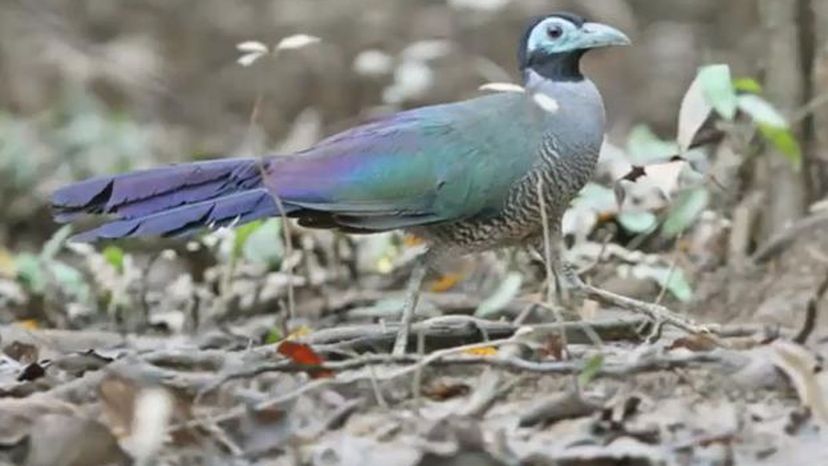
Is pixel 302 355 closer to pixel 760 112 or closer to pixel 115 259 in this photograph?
pixel 760 112

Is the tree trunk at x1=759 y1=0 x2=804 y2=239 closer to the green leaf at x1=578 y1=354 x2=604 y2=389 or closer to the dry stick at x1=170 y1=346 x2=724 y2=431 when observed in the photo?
the dry stick at x1=170 y1=346 x2=724 y2=431

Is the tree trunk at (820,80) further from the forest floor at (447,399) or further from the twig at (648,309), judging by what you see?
the twig at (648,309)

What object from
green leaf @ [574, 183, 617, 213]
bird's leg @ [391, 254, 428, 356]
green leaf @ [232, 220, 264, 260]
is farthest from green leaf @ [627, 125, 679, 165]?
bird's leg @ [391, 254, 428, 356]

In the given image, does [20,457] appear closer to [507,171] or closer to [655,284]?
[507,171]

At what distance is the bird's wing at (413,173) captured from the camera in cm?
407

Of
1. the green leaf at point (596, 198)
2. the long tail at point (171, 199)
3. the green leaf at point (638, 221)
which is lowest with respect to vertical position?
the green leaf at point (638, 221)

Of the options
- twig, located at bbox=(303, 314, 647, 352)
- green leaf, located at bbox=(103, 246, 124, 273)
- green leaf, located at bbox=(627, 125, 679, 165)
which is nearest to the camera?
twig, located at bbox=(303, 314, 647, 352)

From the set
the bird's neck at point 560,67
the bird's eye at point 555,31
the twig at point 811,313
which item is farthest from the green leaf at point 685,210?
the twig at point 811,313

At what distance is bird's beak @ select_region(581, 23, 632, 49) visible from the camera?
4305 millimetres

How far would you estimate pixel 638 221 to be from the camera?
16.9 ft

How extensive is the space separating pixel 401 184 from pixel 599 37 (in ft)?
2.05

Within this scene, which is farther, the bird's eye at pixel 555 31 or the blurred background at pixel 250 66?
the blurred background at pixel 250 66

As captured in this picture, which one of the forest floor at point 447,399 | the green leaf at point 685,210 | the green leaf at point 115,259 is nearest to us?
the forest floor at point 447,399

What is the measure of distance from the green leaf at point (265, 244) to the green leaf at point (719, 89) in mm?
1792
